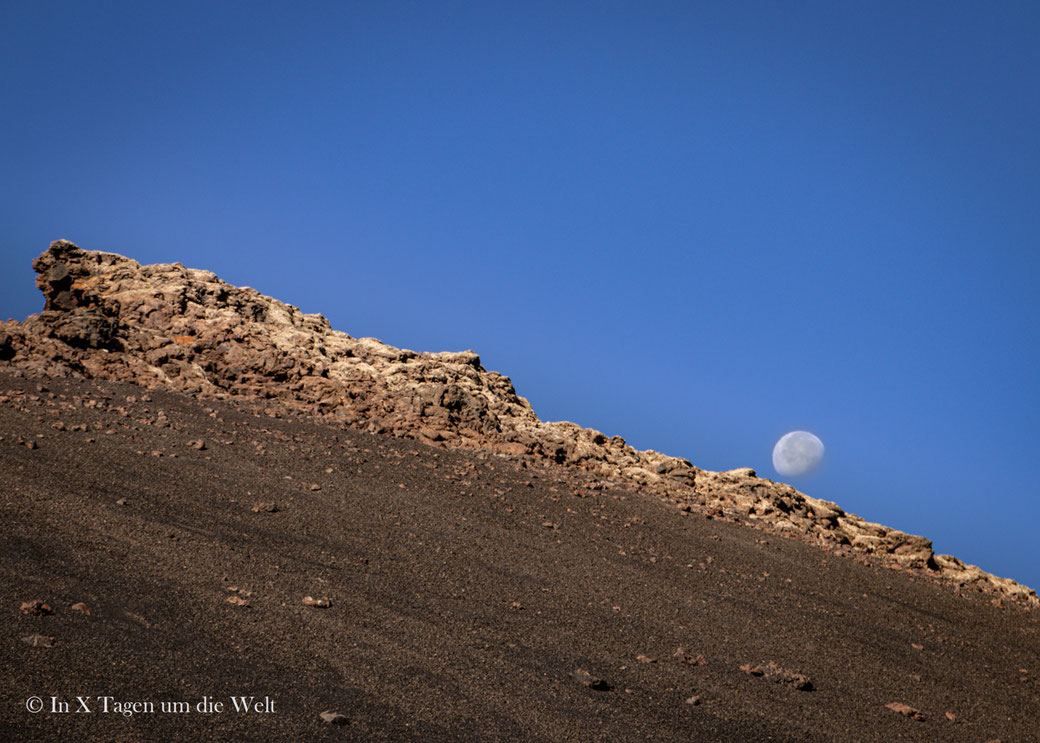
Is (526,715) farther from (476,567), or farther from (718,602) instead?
(718,602)

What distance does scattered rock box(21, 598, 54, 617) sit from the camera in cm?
786

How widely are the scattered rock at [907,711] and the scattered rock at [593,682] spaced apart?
421cm

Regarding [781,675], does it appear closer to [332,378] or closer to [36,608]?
[36,608]

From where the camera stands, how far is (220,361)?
2244cm

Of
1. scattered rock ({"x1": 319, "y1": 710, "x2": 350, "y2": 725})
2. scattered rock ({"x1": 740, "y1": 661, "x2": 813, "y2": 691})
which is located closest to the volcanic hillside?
scattered rock ({"x1": 319, "y1": 710, "x2": 350, "y2": 725})

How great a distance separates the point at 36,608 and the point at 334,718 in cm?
371

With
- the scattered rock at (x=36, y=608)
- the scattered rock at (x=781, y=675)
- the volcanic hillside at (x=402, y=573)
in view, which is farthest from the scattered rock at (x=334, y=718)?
the scattered rock at (x=781, y=675)

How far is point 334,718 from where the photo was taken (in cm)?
695

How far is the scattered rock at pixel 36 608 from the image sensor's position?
786cm

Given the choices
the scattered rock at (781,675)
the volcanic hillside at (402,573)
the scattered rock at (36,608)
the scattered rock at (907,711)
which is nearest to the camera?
the volcanic hillside at (402,573)

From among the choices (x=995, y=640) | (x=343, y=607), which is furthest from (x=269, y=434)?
(x=995, y=640)

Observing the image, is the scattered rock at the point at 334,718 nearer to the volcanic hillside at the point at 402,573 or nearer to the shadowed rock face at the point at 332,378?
the volcanic hillside at the point at 402,573

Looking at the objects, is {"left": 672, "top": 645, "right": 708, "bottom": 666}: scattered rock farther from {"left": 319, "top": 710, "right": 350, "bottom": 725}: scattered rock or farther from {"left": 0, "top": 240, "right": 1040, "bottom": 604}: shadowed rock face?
{"left": 0, "top": 240, "right": 1040, "bottom": 604}: shadowed rock face

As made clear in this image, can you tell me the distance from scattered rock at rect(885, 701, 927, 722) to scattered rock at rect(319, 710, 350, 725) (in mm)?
7478
